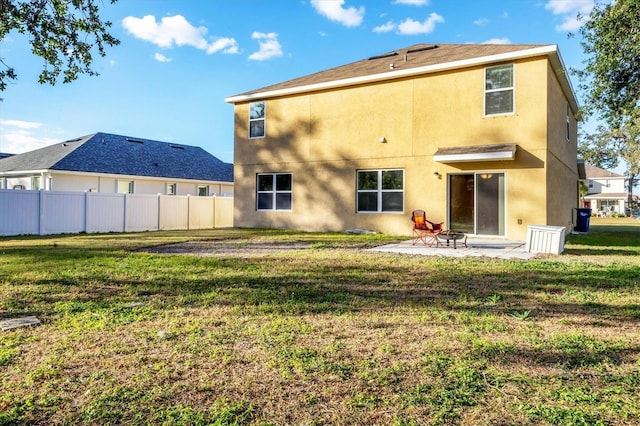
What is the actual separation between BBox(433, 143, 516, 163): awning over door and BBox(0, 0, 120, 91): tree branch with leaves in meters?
9.86

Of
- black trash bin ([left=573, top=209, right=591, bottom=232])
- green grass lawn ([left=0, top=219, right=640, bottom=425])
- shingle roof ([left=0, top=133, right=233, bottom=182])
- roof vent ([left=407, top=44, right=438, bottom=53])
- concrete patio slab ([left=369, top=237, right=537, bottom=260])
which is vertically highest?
roof vent ([left=407, top=44, right=438, bottom=53])

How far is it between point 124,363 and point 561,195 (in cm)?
1563

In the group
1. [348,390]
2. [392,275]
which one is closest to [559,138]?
[392,275]

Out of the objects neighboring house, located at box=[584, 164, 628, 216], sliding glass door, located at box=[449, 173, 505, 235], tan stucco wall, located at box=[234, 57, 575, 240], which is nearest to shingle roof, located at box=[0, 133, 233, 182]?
tan stucco wall, located at box=[234, 57, 575, 240]

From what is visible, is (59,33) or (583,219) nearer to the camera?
(59,33)

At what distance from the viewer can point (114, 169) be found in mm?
24266

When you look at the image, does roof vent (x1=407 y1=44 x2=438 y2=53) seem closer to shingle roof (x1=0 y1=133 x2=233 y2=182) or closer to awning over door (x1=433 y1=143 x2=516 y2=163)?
awning over door (x1=433 y1=143 x2=516 y2=163)

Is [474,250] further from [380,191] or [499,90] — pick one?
[499,90]

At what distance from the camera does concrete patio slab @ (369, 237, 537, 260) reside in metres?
9.07

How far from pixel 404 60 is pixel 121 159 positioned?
61.6 feet

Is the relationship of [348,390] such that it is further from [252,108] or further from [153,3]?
[252,108]

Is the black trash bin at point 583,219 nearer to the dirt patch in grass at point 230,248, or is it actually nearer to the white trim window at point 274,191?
the white trim window at point 274,191

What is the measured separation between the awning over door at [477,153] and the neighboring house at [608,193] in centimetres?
4745

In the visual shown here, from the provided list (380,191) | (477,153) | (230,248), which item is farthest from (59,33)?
(477,153)
